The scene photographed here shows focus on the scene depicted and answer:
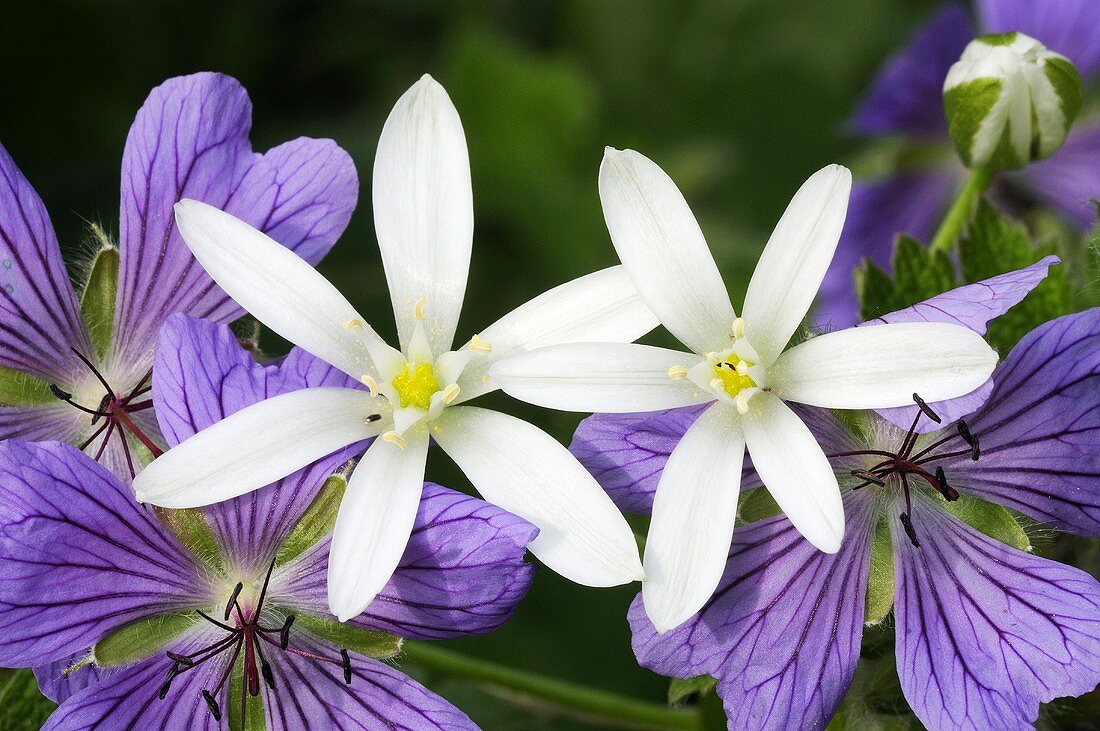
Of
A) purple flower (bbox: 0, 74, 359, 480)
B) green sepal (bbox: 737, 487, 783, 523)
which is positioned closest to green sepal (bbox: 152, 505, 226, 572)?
purple flower (bbox: 0, 74, 359, 480)

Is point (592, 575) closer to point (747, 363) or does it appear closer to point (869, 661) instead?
point (747, 363)

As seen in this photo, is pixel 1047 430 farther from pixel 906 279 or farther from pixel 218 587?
pixel 218 587

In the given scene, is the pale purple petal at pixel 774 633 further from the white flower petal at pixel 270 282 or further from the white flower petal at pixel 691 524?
the white flower petal at pixel 270 282

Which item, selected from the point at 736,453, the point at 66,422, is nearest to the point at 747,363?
the point at 736,453

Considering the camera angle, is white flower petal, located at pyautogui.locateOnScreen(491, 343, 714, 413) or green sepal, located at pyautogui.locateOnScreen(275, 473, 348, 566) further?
green sepal, located at pyautogui.locateOnScreen(275, 473, 348, 566)

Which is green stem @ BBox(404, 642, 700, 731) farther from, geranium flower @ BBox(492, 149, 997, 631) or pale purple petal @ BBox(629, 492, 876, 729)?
geranium flower @ BBox(492, 149, 997, 631)

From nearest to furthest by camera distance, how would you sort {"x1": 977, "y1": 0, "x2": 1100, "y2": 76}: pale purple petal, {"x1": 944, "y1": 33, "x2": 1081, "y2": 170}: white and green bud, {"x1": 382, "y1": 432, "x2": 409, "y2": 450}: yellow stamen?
{"x1": 382, "y1": 432, "x2": 409, "y2": 450}: yellow stamen < {"x1": 944, "y1": 33, "x2": 1081, "y2": 170}: white and green bud < {"x1": 977, "y1": 0, "x2": 1100, "y2": 76}: pale purple petal

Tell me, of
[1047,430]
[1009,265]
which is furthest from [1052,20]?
[1047,430]
